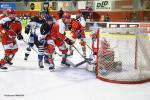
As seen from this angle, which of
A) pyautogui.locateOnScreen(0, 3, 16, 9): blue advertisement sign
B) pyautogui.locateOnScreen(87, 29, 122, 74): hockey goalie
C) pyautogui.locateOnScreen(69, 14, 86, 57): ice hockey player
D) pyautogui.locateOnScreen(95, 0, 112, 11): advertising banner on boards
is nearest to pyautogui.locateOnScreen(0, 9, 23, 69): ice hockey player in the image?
pyautogui.locateOnScreen(69, 14, 86, 57): ice hockey player

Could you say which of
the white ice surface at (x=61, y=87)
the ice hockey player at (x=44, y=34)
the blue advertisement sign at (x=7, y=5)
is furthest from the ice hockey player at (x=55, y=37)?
the blue advertisement sign at (x=7, y=5)

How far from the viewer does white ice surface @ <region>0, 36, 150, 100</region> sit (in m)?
4.18

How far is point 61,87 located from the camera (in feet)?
15.2

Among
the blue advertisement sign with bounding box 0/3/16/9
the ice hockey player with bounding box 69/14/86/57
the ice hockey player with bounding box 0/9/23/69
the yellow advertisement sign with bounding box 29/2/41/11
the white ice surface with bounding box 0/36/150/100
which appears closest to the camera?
the white ice surface with bounding box 0/36/150/100

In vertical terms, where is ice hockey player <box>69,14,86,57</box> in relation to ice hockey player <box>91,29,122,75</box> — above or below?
above

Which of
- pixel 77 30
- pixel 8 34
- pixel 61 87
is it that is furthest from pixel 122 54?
pixel 8 34

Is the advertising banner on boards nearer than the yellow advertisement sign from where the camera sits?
Yes

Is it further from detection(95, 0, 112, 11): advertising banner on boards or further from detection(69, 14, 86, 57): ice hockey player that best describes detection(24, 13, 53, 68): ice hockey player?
detection(95, 0, 112, 11): advertising banner on boards

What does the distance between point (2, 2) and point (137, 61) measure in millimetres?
10705

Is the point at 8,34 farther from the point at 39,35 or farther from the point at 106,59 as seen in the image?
the point at 106,59

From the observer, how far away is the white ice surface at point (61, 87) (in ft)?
13.7

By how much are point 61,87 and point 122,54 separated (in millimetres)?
1181

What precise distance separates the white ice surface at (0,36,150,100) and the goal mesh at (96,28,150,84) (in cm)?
27

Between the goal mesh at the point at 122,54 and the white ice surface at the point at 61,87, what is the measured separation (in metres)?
0.27
